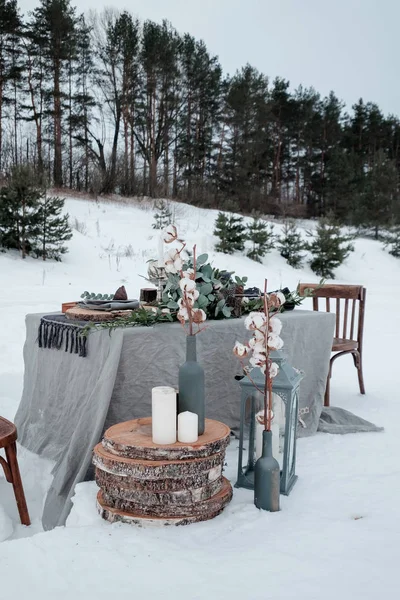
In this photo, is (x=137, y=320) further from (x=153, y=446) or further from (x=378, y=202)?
(x=378, y=202)

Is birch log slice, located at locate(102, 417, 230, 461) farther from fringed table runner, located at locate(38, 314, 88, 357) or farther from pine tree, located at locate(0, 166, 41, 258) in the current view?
pine tree, located at locate(0, 166, 41, 258)

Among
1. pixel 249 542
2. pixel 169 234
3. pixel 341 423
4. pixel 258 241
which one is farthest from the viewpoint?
pixel 258 241

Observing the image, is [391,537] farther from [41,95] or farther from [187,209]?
[41,95]

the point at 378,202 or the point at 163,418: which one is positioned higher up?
the point at 378,202

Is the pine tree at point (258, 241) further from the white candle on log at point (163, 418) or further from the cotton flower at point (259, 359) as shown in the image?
the white candle on log at point (163, 418)

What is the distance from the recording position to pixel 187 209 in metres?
16.4

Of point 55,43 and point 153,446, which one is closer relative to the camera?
point 153,446

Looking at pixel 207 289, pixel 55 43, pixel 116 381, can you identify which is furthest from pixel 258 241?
pixel 116 381

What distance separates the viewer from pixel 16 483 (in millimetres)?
2264

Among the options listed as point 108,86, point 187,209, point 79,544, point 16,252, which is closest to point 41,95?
point 108,86

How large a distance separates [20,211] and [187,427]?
8440 millimetres

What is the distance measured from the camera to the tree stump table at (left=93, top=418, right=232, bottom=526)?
1.93 meters

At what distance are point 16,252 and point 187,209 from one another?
743 cm

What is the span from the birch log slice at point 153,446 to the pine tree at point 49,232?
797cm
